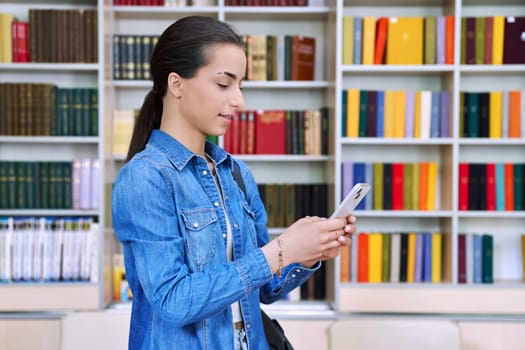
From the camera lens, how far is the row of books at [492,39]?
3.43 m

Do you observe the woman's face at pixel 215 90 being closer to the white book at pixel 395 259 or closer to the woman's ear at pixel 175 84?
the woman's ear at pixel 175 84

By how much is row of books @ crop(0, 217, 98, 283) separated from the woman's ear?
225 centimetres

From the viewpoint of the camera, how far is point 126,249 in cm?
127

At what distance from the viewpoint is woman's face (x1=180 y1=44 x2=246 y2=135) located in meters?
1.29

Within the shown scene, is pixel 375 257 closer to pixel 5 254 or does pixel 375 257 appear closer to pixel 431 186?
pixel 431 186

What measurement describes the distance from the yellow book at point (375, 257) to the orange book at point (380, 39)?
93cm

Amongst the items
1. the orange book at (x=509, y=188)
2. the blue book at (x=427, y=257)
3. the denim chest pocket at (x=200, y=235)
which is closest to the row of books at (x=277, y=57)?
the blue book at (x=427, y=257)

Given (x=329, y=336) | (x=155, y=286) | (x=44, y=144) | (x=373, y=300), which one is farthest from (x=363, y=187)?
(x=44, y=144)

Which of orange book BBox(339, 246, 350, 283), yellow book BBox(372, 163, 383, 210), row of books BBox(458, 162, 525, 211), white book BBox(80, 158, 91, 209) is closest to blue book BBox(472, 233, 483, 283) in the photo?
row of books BBox(458, 162, 525, 211)

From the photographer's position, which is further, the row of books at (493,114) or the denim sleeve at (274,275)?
the row of books at (493,114)

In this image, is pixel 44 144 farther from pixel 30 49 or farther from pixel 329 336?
pixel 329 336

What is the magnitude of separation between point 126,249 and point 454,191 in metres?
2.46

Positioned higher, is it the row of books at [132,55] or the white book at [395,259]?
the row of books at [132,55]

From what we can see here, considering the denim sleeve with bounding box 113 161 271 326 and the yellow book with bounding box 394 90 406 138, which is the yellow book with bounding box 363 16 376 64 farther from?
the denim sleeve with bounding box 113 161 271 326
